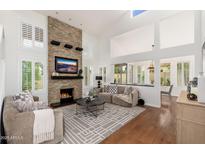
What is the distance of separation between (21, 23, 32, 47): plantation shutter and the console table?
17.3 ft

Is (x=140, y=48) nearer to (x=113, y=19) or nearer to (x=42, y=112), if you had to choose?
(x=113, y=19)

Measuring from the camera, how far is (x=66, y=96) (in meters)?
5.45

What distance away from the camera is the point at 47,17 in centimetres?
468

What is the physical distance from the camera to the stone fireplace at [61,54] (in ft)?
15.7

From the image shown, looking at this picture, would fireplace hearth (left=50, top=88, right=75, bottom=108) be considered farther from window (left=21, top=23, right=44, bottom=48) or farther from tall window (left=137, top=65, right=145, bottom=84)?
tall window (left=137, top=65, right=145, bottom=84)

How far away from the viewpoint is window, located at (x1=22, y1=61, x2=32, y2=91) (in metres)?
4.01

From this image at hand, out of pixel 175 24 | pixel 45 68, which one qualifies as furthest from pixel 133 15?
pixel 45 68

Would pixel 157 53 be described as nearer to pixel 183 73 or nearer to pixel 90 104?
pixel 183 73

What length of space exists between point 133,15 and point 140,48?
2.05 m

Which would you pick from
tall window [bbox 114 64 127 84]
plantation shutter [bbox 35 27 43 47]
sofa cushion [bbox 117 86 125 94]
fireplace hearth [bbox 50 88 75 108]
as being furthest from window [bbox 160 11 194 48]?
fireplace hearth [bbox 50 88 75 108]

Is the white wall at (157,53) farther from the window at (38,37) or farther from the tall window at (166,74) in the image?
the window at (38,37)

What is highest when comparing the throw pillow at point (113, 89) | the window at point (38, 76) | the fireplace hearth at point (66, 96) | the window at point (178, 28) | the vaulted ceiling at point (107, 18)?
the vaulted ceiling at point (107, 18)

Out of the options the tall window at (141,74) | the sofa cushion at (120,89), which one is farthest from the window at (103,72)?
the tall window at (141,74)

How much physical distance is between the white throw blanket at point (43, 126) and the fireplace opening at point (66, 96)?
337cm
